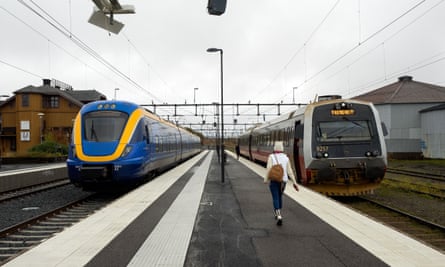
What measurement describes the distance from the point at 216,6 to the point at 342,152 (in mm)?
8207

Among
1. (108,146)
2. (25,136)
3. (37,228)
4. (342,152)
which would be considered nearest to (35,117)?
(25,136)

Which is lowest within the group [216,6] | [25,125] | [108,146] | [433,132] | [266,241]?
[266,241]

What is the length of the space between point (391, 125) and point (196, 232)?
38.8 metres

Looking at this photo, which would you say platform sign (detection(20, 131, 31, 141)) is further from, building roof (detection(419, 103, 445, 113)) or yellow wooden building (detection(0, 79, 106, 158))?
building roof (detection(419, 103, 445, 113))

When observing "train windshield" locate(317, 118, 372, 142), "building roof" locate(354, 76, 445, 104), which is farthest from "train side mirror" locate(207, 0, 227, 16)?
"building roof" locate(354, 76, 445, 104)

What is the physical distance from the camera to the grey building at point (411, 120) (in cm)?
3772

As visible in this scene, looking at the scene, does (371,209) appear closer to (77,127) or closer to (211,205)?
(211,205)

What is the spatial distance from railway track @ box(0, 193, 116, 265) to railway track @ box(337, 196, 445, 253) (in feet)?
22.5

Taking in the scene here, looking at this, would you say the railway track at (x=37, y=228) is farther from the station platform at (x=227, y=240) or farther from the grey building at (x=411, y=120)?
the grey building at (x=411, y=120)

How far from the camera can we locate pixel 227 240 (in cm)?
612

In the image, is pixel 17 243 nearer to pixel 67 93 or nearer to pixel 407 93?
pixel 407 93

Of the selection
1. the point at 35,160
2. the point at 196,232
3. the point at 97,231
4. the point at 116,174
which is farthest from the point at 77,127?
the point at 35,160

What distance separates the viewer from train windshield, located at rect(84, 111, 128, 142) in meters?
12.1

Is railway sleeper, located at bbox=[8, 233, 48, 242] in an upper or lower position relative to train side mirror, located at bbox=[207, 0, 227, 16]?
lower
